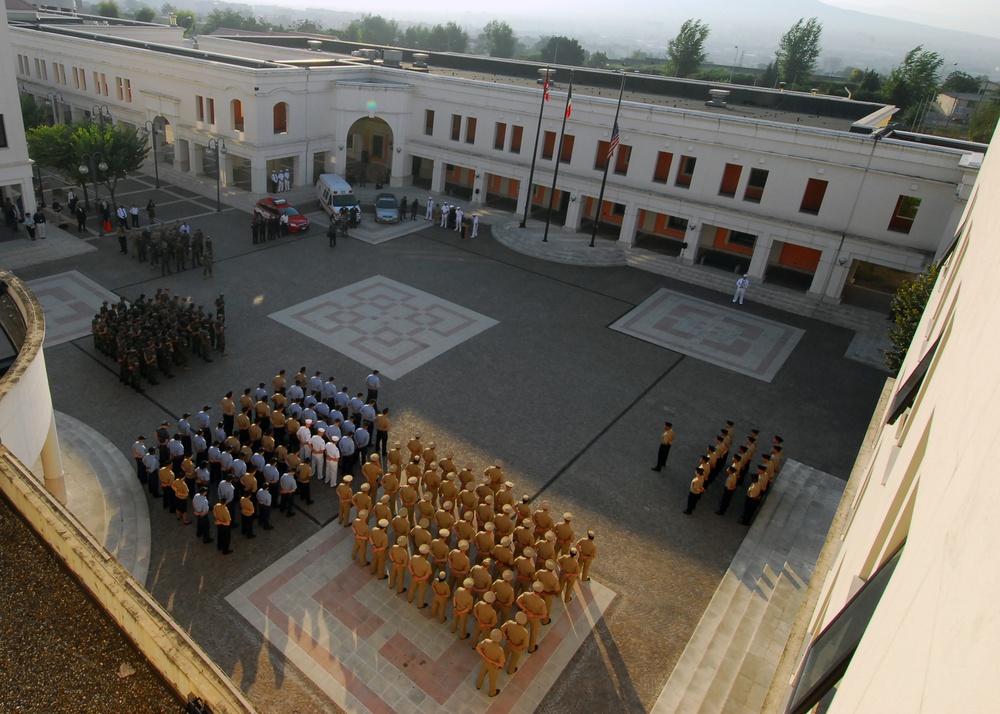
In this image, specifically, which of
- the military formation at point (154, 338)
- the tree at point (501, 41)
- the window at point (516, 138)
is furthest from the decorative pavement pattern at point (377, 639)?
the tree at point (501, 41)

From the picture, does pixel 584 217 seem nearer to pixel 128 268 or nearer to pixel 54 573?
pixel 128 268

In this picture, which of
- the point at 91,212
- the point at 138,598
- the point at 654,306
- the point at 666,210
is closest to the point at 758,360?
the point at 654,306

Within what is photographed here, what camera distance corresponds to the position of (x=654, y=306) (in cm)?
2720

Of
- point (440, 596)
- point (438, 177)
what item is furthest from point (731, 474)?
point (438, 177)

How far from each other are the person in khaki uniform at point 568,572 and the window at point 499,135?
2696 cm

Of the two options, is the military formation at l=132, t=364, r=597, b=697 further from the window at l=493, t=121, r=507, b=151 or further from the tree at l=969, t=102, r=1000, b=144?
the tree at l=969, t=102, r=1000, b=144

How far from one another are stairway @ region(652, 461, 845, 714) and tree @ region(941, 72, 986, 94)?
110m

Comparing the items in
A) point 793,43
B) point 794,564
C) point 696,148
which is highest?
point 793,43

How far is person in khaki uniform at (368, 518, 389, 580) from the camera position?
12641 mm

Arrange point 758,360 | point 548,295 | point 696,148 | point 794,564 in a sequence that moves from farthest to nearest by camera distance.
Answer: point 696,148 < point 548,295 < point 758,360 < point 794,564

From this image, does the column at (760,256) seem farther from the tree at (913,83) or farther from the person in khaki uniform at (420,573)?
the tree at (913,83)

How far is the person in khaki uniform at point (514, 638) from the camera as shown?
11.0 metres

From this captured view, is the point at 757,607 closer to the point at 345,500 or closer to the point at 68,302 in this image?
the point at 345,500

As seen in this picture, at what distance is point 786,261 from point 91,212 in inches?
1309
